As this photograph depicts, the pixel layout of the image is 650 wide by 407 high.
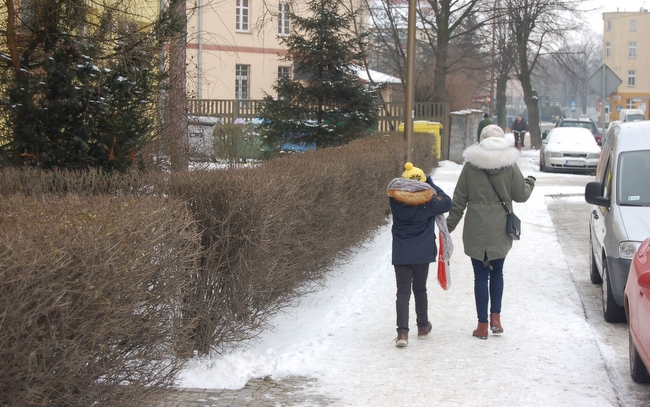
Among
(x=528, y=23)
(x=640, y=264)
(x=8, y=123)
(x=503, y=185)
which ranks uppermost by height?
(x=528, y=23)

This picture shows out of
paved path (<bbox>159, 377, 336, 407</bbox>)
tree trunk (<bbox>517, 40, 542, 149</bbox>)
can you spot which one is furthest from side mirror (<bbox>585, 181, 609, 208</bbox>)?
tree trunk (<bbox>517, 40, 542, 149</bbox>)

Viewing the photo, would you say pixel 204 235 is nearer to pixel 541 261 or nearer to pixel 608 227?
pixel 608 227

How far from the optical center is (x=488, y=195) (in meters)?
6.84

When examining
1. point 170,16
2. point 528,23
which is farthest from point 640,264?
point 528,23

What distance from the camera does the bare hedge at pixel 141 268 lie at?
317cm

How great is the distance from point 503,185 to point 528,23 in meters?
31.1

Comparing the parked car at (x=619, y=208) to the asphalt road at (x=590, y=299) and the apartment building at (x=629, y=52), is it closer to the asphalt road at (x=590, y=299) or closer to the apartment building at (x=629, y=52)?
the asphalt road at (x=590, y=299)

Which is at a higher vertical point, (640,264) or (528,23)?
(528,23)

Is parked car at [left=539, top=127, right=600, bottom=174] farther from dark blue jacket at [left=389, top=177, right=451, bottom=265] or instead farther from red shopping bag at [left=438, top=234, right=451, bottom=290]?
dark blue jacket at [left=389, top=177, right=451, bottom=265]

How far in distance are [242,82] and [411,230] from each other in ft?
117

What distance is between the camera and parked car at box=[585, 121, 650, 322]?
7055 mm

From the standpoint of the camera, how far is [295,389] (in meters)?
5.50

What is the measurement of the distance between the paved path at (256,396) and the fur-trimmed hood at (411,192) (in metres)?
1.70

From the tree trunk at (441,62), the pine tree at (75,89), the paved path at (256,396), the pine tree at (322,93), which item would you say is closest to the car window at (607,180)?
the paved path at (256,396)
